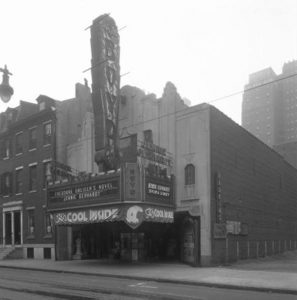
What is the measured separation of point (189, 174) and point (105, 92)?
7.35 meters

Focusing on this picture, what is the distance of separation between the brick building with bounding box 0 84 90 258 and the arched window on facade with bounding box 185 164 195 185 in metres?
12.6

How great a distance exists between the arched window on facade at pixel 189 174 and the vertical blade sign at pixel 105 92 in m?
4.43

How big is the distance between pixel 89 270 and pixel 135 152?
726 centimetres

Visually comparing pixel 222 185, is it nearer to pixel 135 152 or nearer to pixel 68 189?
pixel 135 152

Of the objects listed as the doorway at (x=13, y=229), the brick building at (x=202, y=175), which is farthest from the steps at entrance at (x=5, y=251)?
the brick building at (x=202, y=175)

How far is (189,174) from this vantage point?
30.5m

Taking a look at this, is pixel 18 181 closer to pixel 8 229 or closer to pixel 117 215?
pixel 8 229

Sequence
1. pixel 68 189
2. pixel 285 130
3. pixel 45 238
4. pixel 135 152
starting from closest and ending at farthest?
pixel 135 152 → pixel 68 189 → pixel 45 238 → pixel 285 130

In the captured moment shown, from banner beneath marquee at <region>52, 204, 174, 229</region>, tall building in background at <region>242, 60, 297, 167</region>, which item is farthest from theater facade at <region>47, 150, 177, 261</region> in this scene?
tall building in background at <region>242, 60, 297, 167</region>

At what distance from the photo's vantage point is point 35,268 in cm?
3023

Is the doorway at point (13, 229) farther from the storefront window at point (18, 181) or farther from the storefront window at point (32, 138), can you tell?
the storefront window at point (32, 138)

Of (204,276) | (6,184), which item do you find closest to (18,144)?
(6,184)

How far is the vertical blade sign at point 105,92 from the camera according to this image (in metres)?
30.9

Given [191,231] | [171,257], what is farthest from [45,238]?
[191,231]
